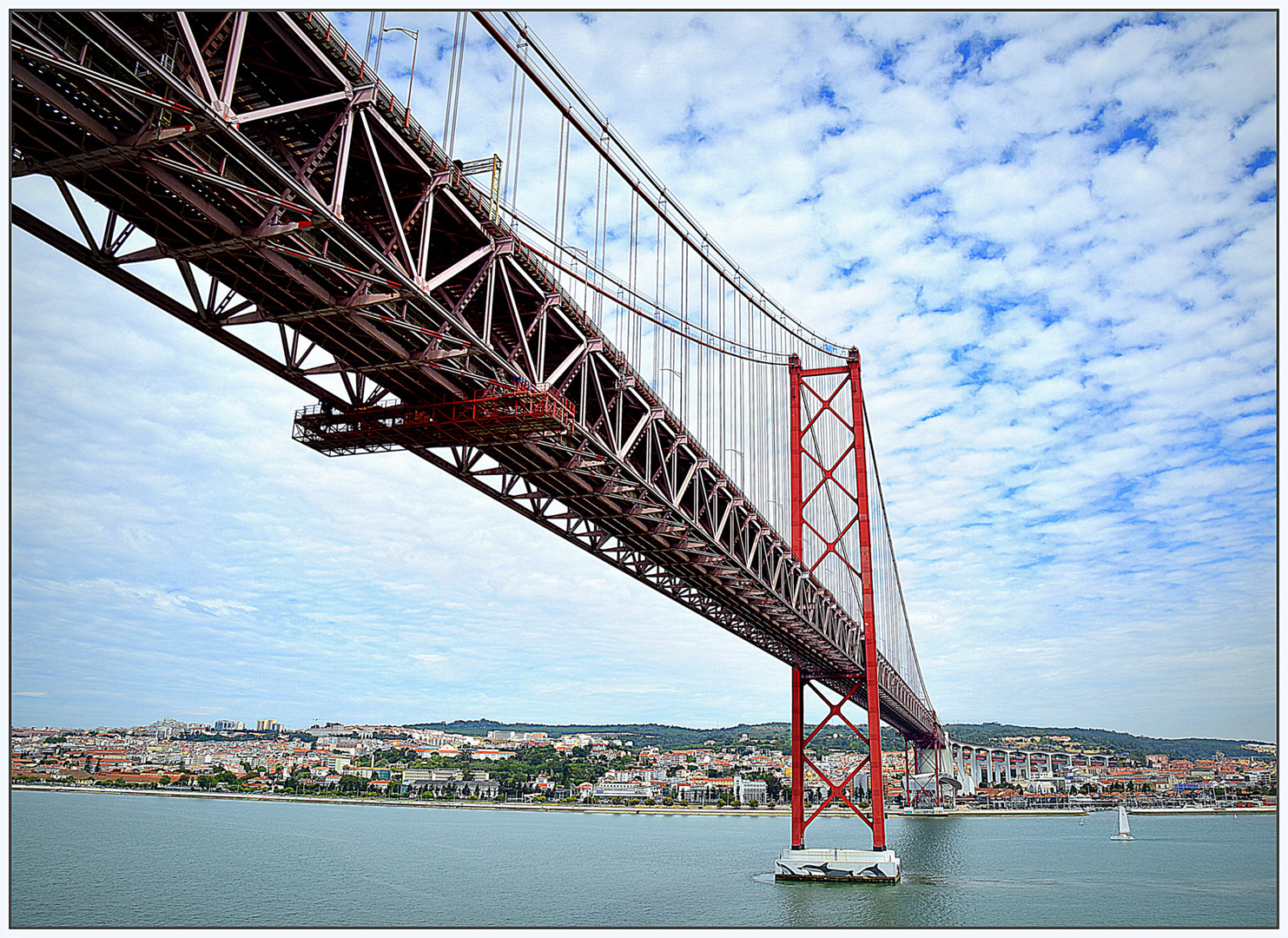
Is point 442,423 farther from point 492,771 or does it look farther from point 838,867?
point 492,771

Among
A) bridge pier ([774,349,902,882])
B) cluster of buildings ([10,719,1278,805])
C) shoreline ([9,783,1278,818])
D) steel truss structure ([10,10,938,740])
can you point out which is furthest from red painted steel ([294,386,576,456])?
shoreline ([9,783,1278,818])

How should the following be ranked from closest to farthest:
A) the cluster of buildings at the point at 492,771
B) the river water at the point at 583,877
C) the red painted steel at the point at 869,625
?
the river water at the point at 583,877 → the red painted steel at the point at 869,625 → the cluster of buildings at the point at 492,771

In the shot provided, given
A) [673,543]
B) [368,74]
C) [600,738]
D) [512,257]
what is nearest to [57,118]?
[368,74]

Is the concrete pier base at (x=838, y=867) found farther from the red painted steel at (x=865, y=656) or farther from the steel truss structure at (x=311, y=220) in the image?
the steel truss structure at (x=311, y=220)

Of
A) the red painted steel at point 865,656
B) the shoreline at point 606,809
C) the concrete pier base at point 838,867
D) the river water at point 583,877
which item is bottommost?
the shoreline at point 606,809

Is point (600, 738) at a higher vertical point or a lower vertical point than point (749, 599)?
lower

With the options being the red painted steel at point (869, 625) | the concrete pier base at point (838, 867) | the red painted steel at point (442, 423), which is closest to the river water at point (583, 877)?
the concrete pier base at point (838, 867)

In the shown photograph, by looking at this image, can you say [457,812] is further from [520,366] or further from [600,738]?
[520,366]
